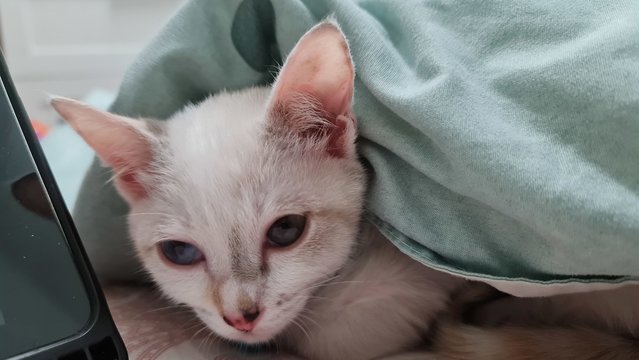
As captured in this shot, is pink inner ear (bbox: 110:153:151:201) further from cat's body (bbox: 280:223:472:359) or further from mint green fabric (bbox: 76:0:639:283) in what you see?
cat's body (bbox: 280:223:472:359)

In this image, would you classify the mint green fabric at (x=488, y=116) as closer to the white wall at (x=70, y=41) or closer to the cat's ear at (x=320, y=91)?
the cat's ear at (x=320, y=91)

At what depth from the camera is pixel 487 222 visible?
0.71m

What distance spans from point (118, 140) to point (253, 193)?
0.19 metres

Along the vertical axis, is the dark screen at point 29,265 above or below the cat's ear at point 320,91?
below

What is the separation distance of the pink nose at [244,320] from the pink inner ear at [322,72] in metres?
0.24

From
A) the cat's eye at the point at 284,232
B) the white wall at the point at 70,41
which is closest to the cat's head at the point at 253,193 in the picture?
the cat's eye at the point at 284,232

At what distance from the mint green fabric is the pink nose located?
0.18m

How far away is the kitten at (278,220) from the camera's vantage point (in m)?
0.74

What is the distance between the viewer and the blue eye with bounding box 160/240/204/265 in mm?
793

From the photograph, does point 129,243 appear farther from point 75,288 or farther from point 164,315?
point 75,288

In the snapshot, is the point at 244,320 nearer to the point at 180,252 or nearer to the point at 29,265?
the point at 180,252

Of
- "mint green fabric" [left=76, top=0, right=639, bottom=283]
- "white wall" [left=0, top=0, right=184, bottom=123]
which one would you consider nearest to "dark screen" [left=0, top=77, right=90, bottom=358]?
"mint green fabric" [left=76, top=0, right=639, bottom=283]

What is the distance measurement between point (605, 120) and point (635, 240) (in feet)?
0.41

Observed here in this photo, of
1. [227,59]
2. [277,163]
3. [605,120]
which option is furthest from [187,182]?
[605,120]
